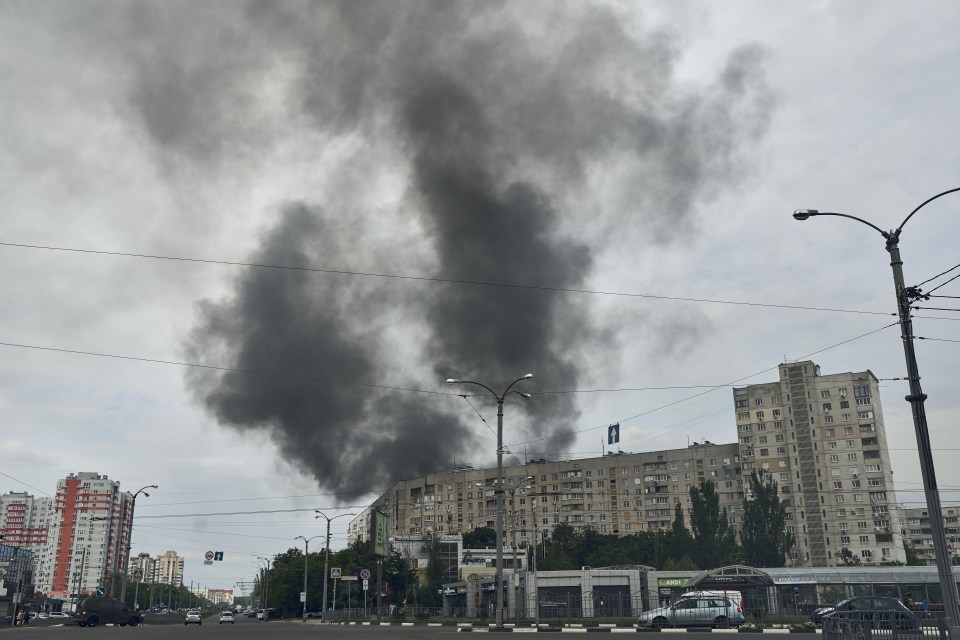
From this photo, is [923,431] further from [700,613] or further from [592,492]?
[592,492]

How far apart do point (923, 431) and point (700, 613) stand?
25222 mm

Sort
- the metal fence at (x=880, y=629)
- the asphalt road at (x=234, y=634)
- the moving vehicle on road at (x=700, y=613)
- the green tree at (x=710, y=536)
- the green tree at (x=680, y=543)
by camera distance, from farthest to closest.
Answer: the green tree at (x=680, y=543)
the green tree at (x=710, y=536)
the moving vehicle on road at (x=700, y=613)
the asphalt road at (x=234, y=634)
the metal fence at (x=880, y=629)

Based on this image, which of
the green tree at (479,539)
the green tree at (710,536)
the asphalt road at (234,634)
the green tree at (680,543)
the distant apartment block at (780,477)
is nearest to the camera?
the asphalt road at (234,634)

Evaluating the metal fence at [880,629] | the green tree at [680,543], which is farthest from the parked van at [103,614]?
the green tree at [680,543]

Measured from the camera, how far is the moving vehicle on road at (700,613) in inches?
1508

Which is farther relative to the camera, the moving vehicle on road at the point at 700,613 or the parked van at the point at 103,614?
the parked van at the point at 103,614

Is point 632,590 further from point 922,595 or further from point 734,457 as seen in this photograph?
point 734,457

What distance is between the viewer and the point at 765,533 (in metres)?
95.7

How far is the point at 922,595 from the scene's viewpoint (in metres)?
59.6

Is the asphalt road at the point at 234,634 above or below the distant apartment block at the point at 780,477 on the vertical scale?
below

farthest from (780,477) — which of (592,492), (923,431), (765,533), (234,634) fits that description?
(923,431)

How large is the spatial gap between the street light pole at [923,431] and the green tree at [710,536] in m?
79.5

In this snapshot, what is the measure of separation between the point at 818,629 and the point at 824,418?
110 meters

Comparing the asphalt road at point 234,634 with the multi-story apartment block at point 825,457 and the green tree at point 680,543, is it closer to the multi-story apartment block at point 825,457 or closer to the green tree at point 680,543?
the green tree at point 680,543
